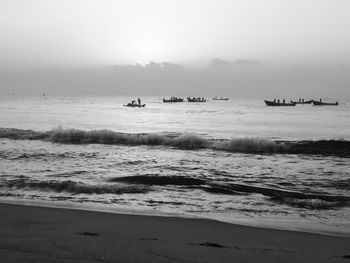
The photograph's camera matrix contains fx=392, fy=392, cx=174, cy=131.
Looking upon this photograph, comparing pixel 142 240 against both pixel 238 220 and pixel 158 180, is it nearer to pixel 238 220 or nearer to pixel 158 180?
pixel 238 220

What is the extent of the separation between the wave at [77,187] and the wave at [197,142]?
1128 cm

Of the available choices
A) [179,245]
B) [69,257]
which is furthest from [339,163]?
[69,257]

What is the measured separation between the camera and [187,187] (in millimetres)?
10695

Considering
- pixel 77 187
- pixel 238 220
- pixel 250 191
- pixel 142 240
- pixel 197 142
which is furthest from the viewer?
pixel 197 142

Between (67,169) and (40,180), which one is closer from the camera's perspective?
(40,180)

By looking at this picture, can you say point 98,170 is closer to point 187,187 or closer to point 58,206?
point 187,187

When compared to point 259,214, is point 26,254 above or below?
above

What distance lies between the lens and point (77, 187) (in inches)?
391

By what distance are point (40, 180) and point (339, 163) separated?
11773 millimetres

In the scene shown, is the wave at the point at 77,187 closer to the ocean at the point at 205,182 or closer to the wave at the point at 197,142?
the ocean at the point at 205,182

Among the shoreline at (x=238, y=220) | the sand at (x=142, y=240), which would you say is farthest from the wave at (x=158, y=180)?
the sand at (x=142, y=240)

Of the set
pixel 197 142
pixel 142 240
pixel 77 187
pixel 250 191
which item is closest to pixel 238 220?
pixel 142 240

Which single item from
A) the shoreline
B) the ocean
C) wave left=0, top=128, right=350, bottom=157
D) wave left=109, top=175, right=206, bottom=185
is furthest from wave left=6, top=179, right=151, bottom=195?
wave left=0, top=128, right=350, bottom=157

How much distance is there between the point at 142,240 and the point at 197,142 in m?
17.9
